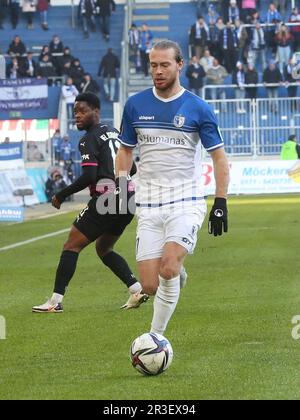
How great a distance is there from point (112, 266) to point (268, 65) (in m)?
34.9

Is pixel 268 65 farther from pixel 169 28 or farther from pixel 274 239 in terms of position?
pixel 274 239

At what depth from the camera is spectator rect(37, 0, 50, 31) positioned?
52.1 m

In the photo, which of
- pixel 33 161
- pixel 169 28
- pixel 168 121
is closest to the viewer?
pixel 168 121

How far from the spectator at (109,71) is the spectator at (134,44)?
42.8 inches

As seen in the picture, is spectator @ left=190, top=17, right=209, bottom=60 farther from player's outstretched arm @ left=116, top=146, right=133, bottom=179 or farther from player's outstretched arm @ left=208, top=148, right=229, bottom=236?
player's outstretched arm @ left=208, top=148, right=229, bottom=236

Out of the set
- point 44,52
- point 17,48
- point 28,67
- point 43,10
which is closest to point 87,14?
point 43,10

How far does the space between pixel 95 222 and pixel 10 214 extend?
16.2 meters

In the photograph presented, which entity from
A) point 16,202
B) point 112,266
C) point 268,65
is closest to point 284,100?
point 268,65

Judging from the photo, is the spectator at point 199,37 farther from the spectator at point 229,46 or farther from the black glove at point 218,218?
the black glove at point 218,218

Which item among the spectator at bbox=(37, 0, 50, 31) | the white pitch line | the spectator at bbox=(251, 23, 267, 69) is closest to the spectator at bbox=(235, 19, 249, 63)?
the spectator at bbox=(251, 23, 267, 69)

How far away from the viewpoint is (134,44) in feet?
162

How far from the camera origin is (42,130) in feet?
147

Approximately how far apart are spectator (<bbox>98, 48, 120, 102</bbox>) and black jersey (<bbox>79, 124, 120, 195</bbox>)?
35.1 m
